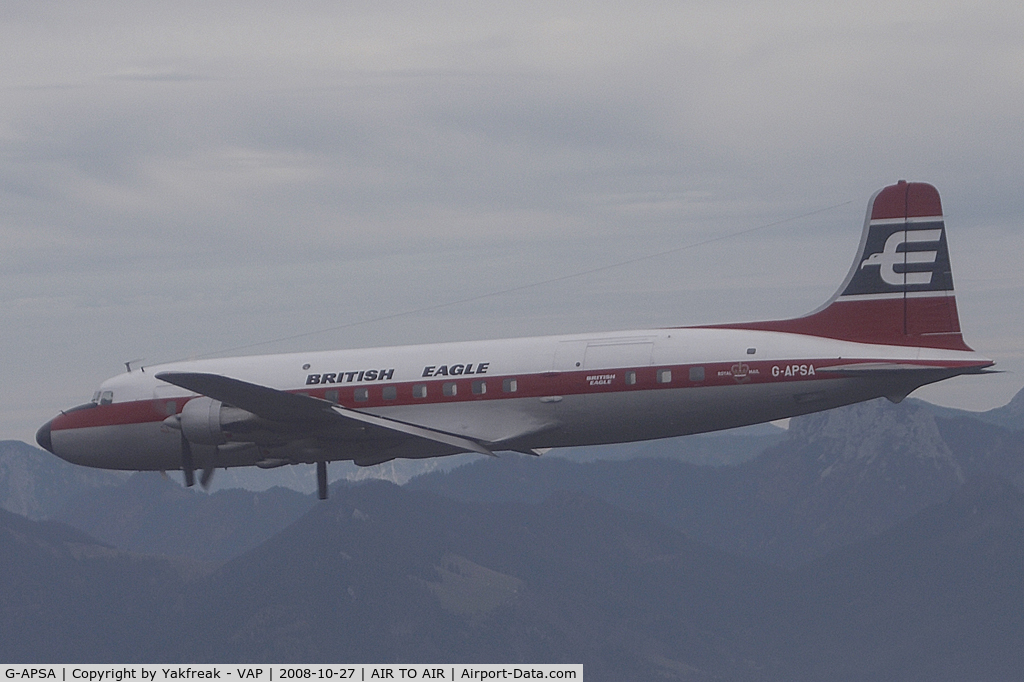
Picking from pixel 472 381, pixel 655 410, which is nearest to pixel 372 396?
pixel 472 381

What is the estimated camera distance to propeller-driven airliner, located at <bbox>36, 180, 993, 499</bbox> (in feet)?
142

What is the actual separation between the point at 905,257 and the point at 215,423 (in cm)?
2346

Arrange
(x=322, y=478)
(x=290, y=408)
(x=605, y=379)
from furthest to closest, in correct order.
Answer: (x=322, y=478), (x=290, y=408), (x=605, y=379)

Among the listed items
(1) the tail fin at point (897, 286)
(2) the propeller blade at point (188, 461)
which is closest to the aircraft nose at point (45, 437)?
(2) the propeller blade at point (188, 461)

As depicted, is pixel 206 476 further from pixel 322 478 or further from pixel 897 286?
pixel 897 286

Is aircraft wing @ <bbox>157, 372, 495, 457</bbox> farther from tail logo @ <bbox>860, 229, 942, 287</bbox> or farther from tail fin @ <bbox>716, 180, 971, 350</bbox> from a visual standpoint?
tail logo @ <bbox>860, 229, 942, 287</bbox>

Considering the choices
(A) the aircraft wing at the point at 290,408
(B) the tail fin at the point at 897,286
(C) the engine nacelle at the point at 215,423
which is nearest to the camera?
(A) the aircraft wing at the point at 290,408

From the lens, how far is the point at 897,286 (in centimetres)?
4500

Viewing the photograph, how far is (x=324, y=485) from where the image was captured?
49.0m

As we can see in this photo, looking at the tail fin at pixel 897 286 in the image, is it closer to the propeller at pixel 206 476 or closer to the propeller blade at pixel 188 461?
the propeller at pixel 206 476

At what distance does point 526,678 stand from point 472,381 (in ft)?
31.6

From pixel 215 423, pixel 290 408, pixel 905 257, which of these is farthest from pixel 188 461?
pixel 905 257

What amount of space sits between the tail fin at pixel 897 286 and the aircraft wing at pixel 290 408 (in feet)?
35.3

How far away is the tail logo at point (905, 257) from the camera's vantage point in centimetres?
4500
